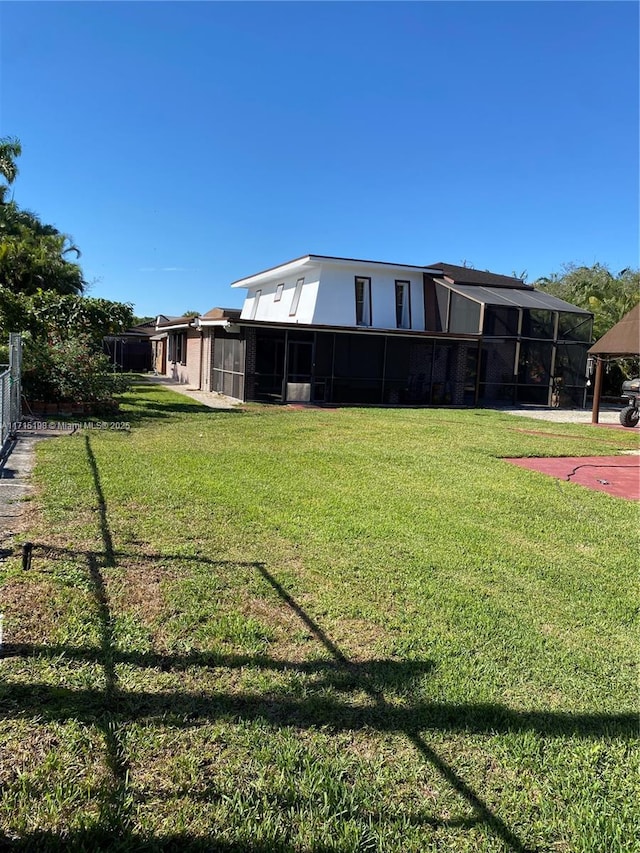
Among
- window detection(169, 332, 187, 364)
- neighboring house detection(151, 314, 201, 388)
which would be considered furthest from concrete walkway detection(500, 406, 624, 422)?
window detection(169, 332, 187, 364)

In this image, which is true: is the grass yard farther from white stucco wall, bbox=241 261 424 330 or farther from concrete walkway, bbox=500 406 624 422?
white stucco wall, bbox=241 261 424 330

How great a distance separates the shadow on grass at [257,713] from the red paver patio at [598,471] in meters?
5.54

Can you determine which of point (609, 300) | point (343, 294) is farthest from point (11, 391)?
point (609, 300)

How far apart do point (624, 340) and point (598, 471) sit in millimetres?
8698

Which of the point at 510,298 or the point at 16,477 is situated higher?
the point at 510,298

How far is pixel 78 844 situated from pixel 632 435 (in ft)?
49.5

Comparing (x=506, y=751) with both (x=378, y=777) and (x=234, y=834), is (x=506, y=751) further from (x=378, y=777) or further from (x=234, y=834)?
(x=234, y=834)

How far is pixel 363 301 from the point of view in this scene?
22.8 metres

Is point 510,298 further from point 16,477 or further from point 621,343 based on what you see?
point 16,477

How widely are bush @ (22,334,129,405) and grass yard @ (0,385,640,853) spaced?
640 centimetres

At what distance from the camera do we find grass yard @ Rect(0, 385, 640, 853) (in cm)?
213

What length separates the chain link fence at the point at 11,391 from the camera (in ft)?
26.6

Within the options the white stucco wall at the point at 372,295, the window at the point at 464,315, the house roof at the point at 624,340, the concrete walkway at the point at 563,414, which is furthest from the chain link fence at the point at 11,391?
the window at the point at 464,315

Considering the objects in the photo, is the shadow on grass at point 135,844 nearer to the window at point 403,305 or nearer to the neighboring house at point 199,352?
the neighboring house at point 199,352
